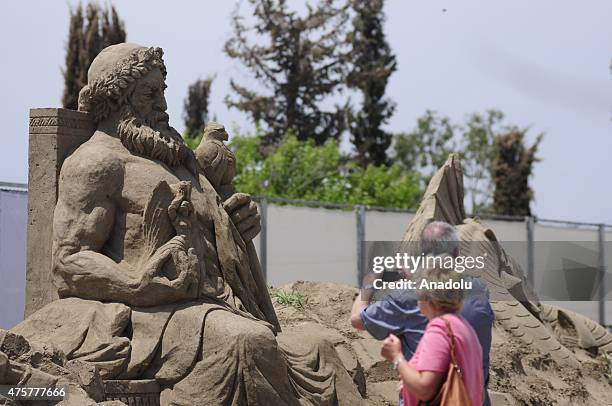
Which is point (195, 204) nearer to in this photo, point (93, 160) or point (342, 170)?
point (93, 160)

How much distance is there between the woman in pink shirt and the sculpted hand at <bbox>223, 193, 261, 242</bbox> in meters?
3.77

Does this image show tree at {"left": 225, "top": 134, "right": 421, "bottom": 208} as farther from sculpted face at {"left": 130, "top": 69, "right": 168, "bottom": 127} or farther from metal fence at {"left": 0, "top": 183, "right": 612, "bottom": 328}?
sculpted face at {"left": 130, "top": 69, "right": 168, "bottom": 127}

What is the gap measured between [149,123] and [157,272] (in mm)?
1205

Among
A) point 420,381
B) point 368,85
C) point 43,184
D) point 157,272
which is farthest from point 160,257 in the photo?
point 368,85

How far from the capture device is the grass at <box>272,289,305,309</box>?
35.7ft

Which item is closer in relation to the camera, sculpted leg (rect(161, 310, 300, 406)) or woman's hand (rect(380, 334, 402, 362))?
woman's hand (rect(380, 334, 402, 362))

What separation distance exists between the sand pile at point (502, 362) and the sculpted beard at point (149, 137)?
1.88 m

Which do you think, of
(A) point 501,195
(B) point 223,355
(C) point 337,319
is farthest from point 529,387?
(A) point 501,195

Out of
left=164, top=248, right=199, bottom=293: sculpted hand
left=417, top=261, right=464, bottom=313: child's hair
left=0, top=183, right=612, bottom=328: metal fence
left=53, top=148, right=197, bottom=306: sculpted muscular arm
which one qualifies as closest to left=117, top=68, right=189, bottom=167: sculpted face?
left=53, top=148, right=197, bottom=306: sculpted muscular arm

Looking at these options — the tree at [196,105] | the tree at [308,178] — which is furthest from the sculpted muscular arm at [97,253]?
the tree at [196,105]

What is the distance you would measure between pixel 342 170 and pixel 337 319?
712 inches

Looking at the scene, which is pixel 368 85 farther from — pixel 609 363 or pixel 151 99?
pixel 151 99

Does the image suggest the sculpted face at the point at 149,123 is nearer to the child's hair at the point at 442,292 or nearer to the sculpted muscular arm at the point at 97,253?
the sculpted muscular arm at the point at 97,253

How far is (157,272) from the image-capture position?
754 cm
